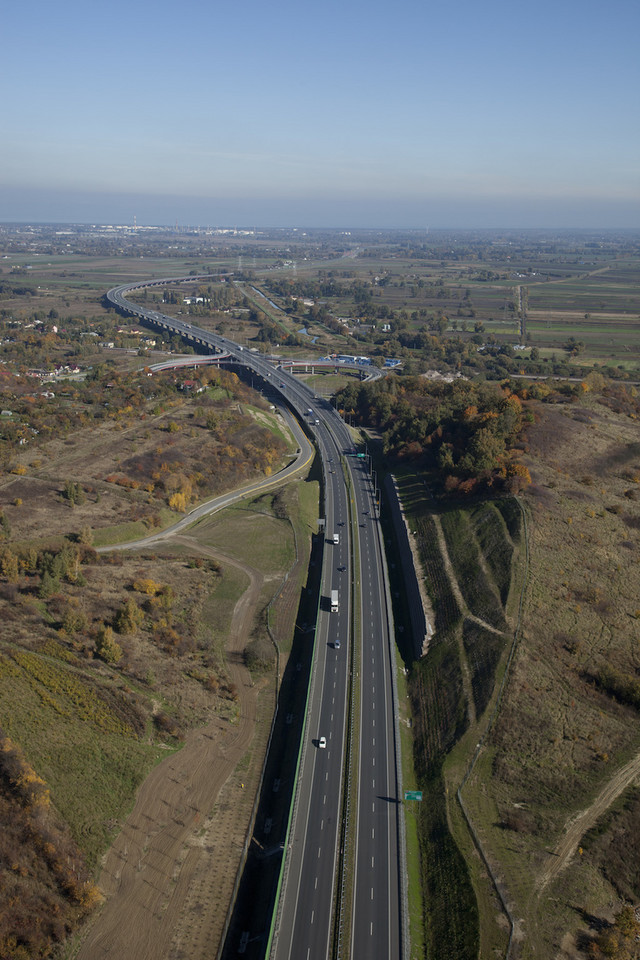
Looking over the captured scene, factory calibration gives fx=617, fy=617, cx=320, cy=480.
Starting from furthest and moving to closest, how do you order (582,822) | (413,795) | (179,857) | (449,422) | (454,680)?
(449,422) → (454,680) → (413,795) → (582,822) → (179,857)

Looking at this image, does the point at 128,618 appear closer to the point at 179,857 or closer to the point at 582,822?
the point at 179,857

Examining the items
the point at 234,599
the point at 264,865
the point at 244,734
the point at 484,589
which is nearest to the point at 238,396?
the point at 234,599

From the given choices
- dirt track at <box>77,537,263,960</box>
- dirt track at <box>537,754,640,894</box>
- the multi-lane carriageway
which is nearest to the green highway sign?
the multi-lane carriageway

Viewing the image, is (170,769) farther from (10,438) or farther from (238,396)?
(238,396)

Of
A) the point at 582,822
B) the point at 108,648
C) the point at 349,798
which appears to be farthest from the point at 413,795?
the point at 108,648

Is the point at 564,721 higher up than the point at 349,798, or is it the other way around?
the point at 564,721

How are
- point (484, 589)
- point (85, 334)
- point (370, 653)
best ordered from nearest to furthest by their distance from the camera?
1. point (370, 653)
2. point (484, 589)
3. point (85, 334)
